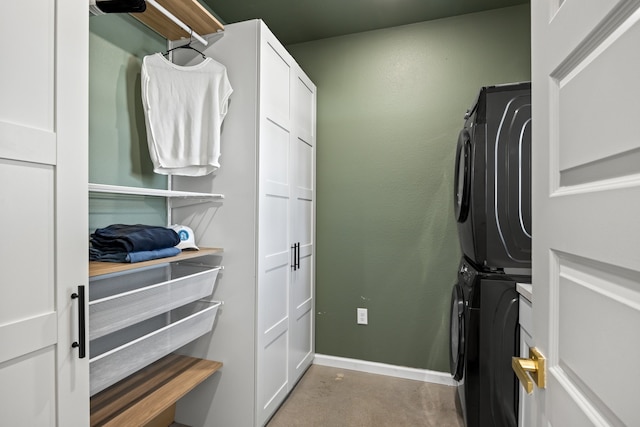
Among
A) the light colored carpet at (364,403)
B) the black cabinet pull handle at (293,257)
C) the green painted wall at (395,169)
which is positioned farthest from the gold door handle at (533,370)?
the green painted wall at (395,169)

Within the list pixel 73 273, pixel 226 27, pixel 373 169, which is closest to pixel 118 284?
pixel 73 273

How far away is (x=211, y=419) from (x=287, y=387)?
536mm

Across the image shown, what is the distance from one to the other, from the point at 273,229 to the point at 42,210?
1.25 m

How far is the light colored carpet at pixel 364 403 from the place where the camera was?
6.73 feet

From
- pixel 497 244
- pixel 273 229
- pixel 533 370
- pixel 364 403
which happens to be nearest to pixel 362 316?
pixel 364 403

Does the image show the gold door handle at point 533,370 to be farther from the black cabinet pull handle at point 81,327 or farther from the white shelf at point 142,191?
the white shelf at point 142,191

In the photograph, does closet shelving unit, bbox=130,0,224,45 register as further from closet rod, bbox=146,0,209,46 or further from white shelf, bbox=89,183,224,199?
white shelf, bbox=89,183,224,199

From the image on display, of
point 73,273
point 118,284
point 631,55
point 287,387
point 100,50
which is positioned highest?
point 100,50

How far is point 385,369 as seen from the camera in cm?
264

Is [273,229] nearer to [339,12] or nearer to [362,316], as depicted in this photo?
[362,316]

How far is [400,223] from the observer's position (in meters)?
2.63

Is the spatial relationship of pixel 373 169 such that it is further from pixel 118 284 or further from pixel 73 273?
pixel 73 273

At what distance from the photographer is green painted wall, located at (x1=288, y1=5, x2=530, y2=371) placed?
2.50 metres

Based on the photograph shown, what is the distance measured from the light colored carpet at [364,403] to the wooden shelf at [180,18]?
7.65 feet
